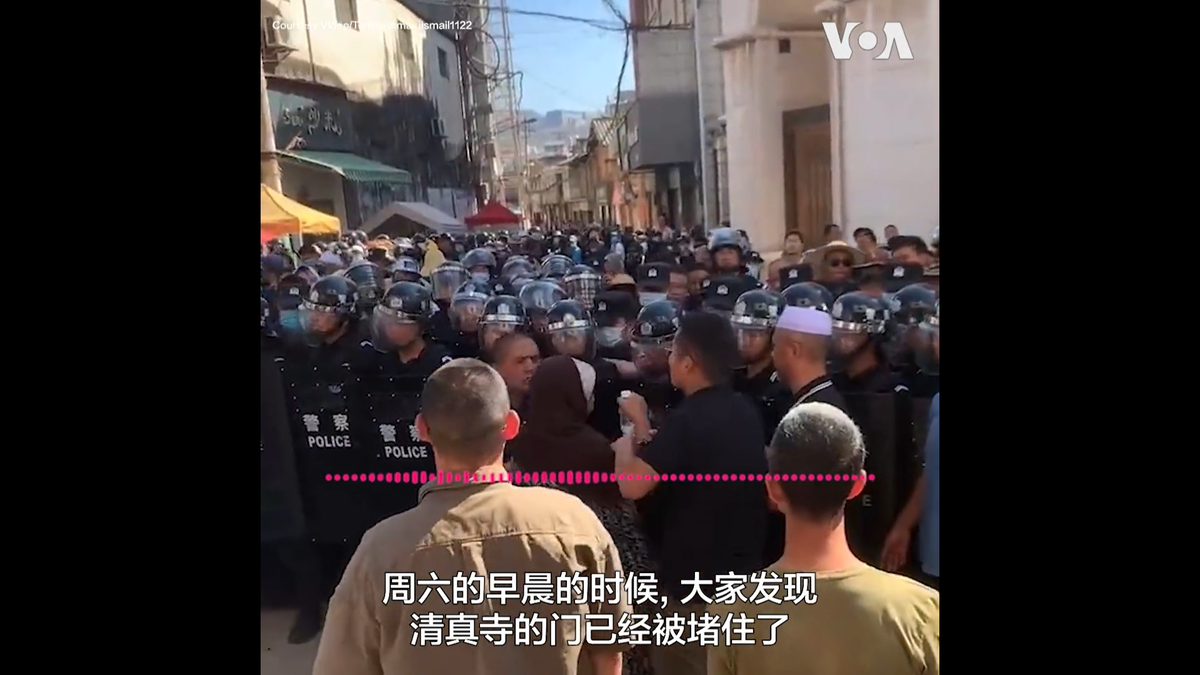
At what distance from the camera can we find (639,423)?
187cm

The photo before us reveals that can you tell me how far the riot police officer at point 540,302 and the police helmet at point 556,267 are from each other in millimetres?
18

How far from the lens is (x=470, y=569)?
1.84 metres

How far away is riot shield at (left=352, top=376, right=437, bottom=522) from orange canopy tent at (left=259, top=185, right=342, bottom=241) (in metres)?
0.33

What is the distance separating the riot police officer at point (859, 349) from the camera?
185 cm

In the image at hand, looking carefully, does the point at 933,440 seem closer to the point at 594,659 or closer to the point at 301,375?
the point at 594,659

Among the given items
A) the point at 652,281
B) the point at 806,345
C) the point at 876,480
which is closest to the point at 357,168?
the point at 652,281

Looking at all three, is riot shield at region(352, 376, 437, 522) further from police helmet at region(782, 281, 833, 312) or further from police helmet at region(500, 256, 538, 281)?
police helmet at region(782, 281, 833, 312)

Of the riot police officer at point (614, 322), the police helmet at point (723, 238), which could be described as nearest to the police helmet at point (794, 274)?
the police helmet at point (723, 238)

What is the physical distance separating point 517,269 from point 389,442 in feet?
1.52

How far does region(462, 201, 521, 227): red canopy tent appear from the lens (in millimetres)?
1930

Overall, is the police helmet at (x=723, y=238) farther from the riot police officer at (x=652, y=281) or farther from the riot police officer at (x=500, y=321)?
the riot police officer at (x=500, y=321)

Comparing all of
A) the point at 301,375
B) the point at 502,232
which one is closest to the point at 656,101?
the point at 502,232

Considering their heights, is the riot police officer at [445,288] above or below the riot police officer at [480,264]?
below
